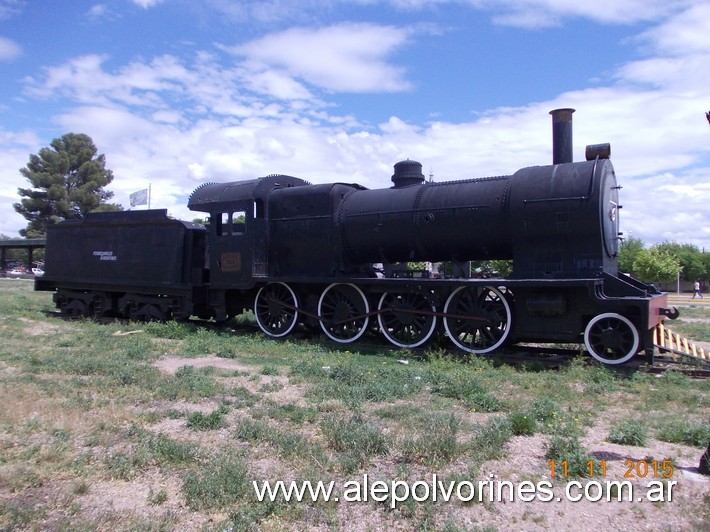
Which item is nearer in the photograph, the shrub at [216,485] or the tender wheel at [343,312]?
the shrub at [216,485]

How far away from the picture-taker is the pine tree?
172 ft

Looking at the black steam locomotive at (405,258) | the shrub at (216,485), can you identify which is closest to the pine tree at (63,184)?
the black steam locomotive at (405,258)

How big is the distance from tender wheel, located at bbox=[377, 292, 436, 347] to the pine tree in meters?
48.8

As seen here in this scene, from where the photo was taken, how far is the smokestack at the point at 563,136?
10.2 metres

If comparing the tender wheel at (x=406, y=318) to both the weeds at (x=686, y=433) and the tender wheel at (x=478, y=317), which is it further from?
the weeds at (x=686, y=433)

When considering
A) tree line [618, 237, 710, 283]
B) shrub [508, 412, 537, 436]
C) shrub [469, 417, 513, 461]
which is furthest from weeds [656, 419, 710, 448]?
tree line [618, 237, 710, 283]

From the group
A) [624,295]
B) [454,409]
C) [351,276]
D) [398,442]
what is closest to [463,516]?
[398,442]

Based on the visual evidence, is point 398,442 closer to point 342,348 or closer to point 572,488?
point 572,488

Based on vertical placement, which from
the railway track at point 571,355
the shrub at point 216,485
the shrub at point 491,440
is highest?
the railway track at point 571,355

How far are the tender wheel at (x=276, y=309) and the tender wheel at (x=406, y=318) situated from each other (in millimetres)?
2162

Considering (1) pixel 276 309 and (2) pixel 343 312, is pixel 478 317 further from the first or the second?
(1) pixel 276 309

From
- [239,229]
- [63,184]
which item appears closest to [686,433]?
[239,229]

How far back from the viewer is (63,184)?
53688mm

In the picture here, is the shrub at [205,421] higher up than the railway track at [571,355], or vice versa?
the railway track at [571,355]
